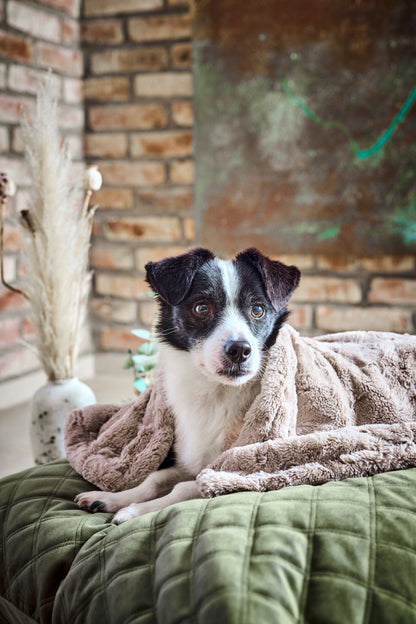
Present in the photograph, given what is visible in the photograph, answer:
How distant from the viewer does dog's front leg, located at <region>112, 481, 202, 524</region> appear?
1147 mm

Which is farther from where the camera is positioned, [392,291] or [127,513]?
[392,291]

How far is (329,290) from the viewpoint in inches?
112

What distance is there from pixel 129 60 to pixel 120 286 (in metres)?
1.14

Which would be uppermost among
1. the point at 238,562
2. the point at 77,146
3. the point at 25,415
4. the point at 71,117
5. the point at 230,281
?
the point at 71,117

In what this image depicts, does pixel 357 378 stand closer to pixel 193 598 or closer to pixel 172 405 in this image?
pixel 172 405

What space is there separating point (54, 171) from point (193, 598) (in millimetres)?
1328

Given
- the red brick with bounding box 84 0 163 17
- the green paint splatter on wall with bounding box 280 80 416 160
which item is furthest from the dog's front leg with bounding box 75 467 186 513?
the red brick with bounding box 84 0 163 17

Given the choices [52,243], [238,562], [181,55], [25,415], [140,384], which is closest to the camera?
[238,562]

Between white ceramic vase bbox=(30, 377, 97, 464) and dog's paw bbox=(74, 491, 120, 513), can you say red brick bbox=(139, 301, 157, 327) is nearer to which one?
white ceramic vase bbox=(30, 377, 97, 464)

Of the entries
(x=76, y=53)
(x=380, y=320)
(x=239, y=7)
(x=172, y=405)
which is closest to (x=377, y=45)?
(x=239, y=7)

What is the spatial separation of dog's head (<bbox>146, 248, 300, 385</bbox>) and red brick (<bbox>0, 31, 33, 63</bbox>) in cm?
197

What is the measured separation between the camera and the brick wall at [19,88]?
269cm

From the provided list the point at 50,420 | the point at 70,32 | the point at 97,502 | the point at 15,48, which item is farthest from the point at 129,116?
the point at 97,502

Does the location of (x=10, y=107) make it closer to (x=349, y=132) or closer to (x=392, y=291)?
(x=349, y=132)
